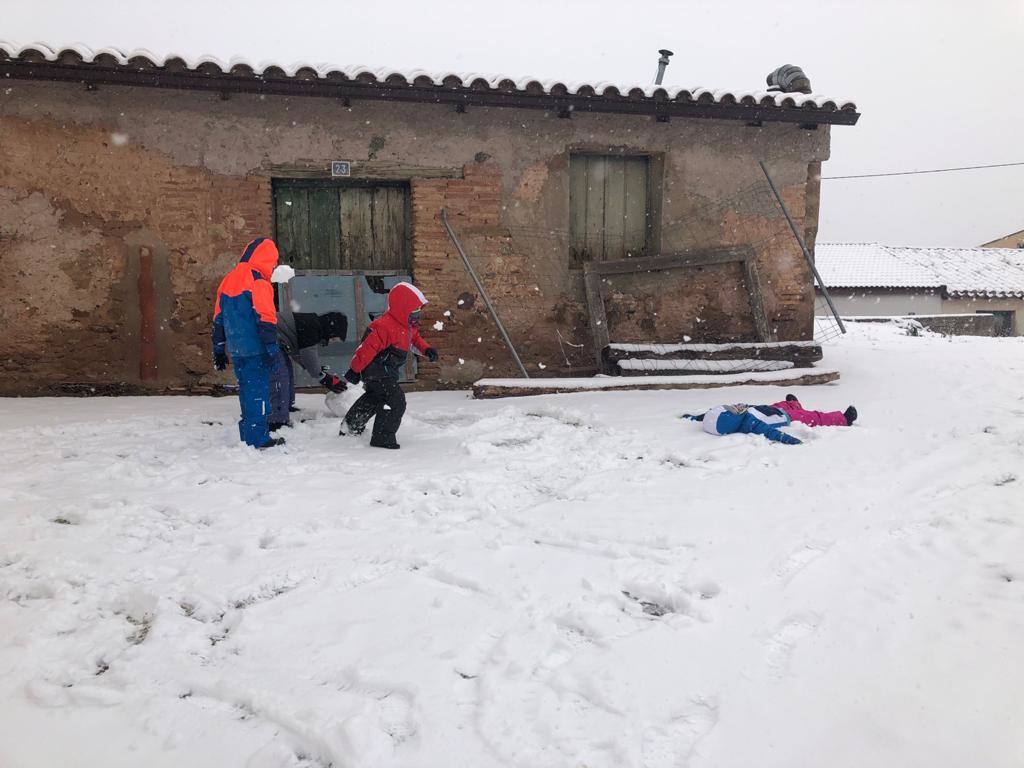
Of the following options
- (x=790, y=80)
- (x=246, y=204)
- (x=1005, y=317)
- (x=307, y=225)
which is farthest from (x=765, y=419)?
(x=1005, y=317)

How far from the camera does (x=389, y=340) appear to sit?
4.79 meters

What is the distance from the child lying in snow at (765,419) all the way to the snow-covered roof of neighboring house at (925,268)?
21763mm

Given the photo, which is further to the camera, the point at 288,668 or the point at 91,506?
the point at 91,506

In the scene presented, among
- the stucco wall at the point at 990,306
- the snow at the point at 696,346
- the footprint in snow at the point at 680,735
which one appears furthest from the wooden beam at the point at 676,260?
the stucco wall at the point at 990,306

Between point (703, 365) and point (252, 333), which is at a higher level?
point (252, 333)

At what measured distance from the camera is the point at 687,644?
2037 millimetres

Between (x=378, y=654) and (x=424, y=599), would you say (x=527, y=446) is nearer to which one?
(x=424, y=599)

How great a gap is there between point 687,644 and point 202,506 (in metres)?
2.48

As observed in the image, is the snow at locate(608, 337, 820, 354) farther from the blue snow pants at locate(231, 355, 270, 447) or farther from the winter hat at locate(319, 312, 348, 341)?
the blue snow pants at locate(231, 355, 270, 447)

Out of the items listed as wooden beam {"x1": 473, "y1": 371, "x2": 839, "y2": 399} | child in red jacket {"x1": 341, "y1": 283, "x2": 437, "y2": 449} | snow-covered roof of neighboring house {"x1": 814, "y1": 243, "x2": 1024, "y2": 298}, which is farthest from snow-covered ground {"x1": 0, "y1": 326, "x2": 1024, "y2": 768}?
snow-covered roof of neighboring house {"x1": 814, "y1": 243, "x2": 1024, "y2": 298}

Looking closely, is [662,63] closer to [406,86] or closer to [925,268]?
[406,86]

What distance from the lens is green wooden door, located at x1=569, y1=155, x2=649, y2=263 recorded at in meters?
7.60

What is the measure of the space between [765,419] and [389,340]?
2.77 meters

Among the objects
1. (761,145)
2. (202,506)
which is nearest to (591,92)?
(761,145)
